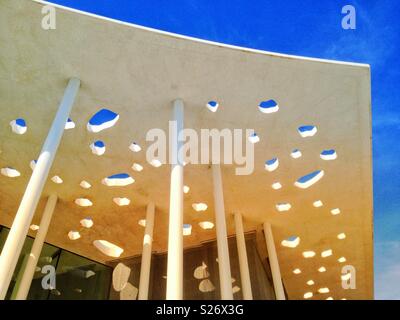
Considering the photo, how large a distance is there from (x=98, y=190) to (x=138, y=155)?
3.66m

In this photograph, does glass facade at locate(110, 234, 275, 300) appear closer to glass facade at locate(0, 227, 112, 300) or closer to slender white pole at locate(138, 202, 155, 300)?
glass facade at locate(0, 227, 112, 300)

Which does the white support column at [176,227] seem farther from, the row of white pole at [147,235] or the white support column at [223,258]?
the white support column at [223,258]

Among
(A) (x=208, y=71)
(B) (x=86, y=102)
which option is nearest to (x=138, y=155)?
(B) (x=86, y=102)

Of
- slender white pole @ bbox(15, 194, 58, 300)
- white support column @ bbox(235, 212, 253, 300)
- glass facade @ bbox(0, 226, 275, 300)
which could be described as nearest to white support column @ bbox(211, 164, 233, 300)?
white support column @ bbox(235, 212, 253, 300)

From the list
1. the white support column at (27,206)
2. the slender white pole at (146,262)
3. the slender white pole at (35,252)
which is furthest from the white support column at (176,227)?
the slender white pole at (35,252)

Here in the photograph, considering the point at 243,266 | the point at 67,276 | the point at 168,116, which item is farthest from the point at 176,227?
the point at 67,276

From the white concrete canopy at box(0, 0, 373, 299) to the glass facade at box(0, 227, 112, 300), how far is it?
140 centimetres

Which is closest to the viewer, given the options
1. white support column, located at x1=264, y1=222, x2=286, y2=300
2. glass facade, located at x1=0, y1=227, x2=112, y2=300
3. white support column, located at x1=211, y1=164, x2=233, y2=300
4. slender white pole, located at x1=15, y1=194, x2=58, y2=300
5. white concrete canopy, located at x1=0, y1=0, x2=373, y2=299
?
white concrete canopy, located at x1=0, y1=0, x2=373, y2=299

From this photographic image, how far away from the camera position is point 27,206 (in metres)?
8.03

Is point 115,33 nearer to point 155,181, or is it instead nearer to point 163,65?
point 163,65

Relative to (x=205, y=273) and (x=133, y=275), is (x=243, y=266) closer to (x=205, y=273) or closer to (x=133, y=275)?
(x=205, y=273)

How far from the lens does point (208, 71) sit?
34.2ft

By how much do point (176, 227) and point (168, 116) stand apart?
16.4 ft

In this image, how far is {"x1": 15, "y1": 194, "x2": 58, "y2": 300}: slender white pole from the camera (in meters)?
13.6
